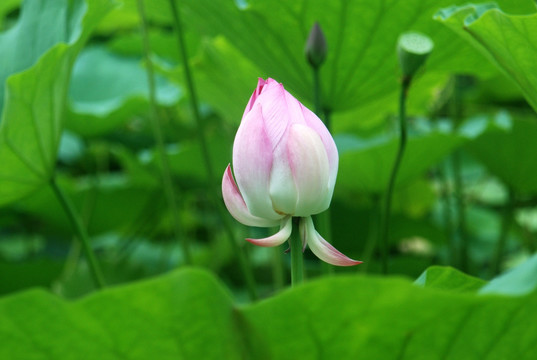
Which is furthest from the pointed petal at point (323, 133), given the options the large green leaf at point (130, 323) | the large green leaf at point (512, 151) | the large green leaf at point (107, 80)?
the large green leaf at point (107, 80)

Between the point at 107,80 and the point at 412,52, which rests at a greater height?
the point at 412,52

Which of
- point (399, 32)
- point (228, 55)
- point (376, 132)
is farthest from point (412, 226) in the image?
point (399, 32)

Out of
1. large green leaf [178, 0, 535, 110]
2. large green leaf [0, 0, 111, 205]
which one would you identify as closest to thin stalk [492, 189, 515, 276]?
large green leaf [178, 0, 535, 110]

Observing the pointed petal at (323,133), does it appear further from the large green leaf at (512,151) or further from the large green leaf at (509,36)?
the large green leaf at (512,151)

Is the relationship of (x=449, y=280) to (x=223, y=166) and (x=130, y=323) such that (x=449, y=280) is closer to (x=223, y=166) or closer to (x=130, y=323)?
(x=130, y=323)

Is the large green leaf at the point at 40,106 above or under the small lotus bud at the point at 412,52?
under

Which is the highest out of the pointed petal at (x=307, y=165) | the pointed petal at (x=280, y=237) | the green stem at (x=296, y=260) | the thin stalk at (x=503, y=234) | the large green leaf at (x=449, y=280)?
the pointed petal at (x=307, y=165)

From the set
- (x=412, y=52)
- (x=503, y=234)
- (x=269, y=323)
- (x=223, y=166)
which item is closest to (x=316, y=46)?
(x=412, y=52)
